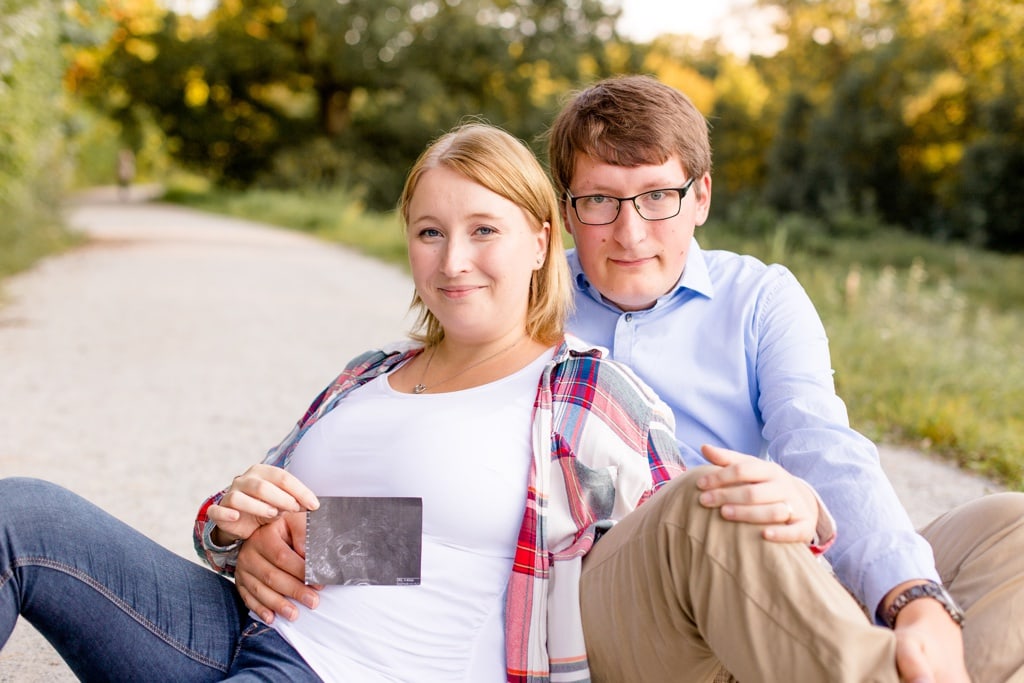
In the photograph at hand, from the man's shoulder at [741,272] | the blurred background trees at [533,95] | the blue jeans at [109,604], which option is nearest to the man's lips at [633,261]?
the man's shoulder at [741,272]

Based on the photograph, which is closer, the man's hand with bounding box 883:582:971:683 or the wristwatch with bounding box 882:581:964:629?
the man's hand with bounding box 883:582:971:683

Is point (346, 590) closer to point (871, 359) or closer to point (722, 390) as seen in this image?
point (722, 390)

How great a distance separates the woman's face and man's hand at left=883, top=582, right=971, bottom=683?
1.03m

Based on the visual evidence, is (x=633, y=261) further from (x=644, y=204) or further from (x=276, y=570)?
(x=276, y=570)

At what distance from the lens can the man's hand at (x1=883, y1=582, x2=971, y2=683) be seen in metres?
1.66

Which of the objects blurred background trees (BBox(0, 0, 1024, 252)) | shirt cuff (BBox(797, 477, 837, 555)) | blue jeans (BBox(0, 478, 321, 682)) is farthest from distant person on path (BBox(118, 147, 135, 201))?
shirt cuff (BBox(797, 477, 837, 555))

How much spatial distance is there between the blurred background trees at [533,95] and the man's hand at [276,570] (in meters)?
24.3

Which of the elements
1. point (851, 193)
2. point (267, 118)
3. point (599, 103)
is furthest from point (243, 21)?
point (599, 103)

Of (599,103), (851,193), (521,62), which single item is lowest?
(851,193)

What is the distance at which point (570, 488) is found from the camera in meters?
2.09

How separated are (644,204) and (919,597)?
119 centimetres

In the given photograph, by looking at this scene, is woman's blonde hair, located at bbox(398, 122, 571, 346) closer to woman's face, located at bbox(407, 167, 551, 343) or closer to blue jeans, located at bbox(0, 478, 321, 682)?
woman's face, located at bbox(407, 167, 551, 343)

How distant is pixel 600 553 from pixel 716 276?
1.02 metres

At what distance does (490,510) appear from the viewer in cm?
208
